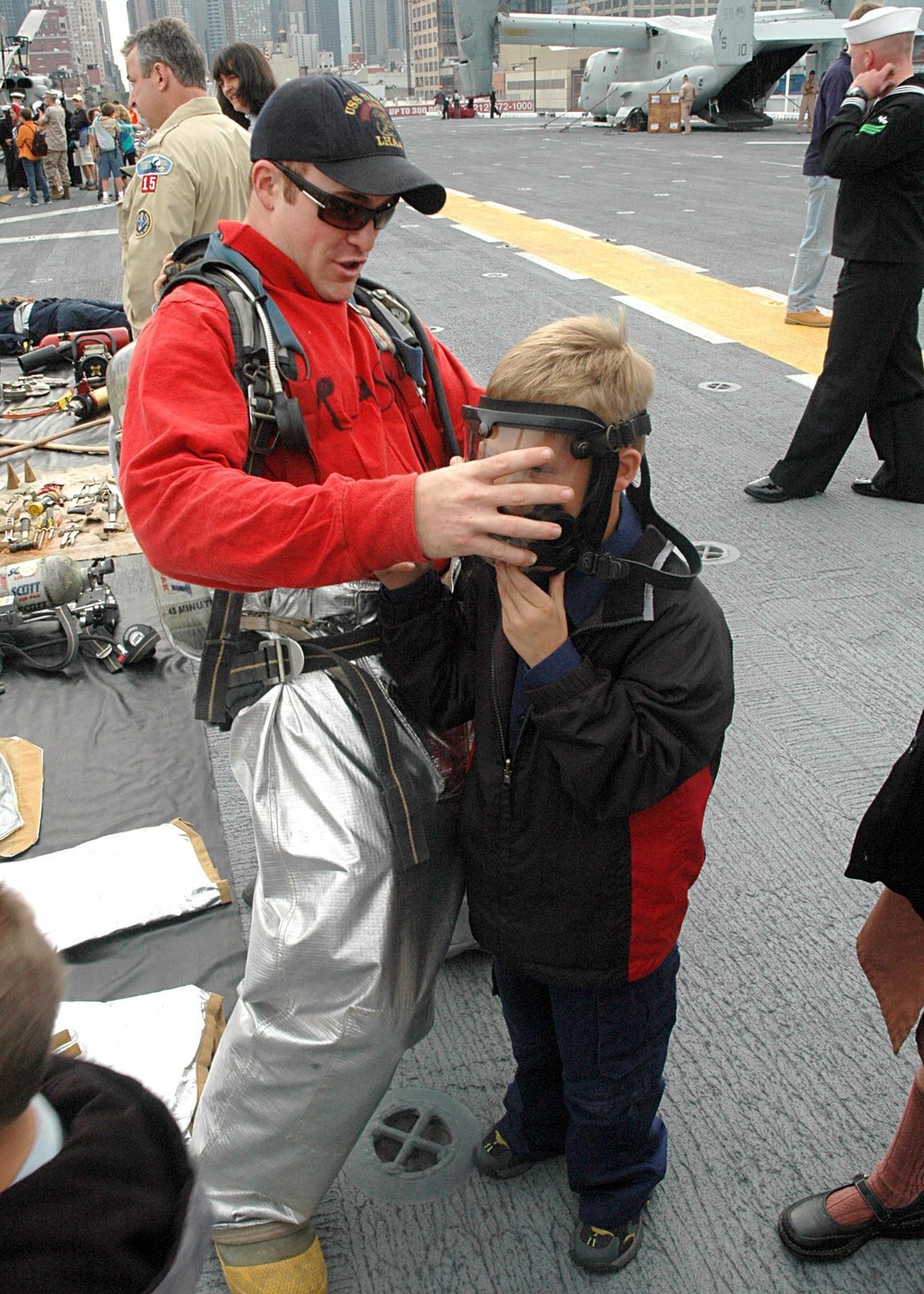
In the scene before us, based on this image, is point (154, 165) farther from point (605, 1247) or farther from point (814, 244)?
point (814, 244)

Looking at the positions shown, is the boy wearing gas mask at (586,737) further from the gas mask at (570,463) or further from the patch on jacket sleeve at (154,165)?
the patch on jacket sleeve at (154,165)

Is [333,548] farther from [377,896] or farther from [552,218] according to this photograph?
[552,218]

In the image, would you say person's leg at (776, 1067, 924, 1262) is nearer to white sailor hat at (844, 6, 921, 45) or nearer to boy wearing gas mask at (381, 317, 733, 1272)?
boy wearing gas mask at (381, 317, 733, 1272)

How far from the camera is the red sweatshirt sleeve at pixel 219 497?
135 centimetres

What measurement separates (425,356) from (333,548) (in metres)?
0.72

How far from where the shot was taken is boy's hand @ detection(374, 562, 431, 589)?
1.61m

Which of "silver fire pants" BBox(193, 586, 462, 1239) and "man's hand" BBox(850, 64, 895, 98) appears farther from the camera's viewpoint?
"man's hand" BBox(850, 64, 895, 98)

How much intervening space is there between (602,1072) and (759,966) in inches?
35.2

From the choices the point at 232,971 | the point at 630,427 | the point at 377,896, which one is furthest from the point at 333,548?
the point at 232,971

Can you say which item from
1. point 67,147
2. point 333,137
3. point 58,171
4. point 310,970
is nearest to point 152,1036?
point 310,970

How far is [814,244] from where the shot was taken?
24.3 ft

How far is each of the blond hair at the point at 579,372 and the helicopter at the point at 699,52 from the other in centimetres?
3299

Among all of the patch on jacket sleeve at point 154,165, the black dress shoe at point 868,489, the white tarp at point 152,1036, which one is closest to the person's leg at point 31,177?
the patch on jacket sleeve at point 154,165

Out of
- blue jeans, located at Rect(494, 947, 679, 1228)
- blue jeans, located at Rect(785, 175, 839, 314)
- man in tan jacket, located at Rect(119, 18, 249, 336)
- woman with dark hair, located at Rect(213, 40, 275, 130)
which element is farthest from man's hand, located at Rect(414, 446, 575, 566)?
blue jeans, located at Rect(785, 175, 839, 314)
